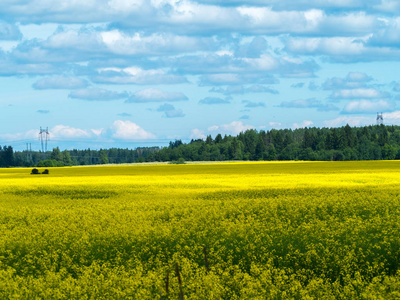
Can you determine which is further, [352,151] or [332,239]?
[352,151]

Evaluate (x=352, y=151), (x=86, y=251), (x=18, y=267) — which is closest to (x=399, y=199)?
(x=86, y=251)

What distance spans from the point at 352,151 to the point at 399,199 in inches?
6151

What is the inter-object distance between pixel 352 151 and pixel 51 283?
178754 millimetres

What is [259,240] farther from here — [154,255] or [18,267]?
[18,267]

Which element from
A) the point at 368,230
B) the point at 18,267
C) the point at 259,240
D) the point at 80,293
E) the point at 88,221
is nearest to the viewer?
the point at 80,293

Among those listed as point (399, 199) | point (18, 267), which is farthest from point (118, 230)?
point (399, 199)

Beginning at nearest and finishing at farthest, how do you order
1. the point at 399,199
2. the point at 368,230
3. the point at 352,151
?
1. the point at 368,230
2. the point at 399,199
3. the point at 352,151

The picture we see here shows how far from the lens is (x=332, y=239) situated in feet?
57.4

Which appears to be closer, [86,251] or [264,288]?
[264,288]

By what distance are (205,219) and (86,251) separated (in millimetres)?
7140

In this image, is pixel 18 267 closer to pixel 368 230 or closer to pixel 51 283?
pixel 51 283

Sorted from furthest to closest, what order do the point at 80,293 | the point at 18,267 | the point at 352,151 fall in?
the point at 352,151 → the point at 18,267 → the point at 80,293

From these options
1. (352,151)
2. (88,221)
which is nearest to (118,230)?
(88,221)

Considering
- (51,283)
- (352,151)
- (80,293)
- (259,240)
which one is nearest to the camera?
(80,293)
